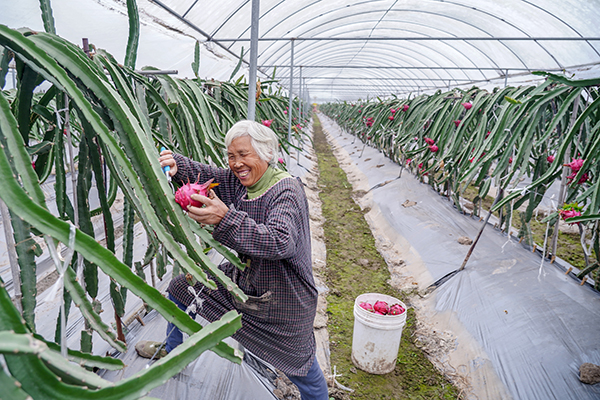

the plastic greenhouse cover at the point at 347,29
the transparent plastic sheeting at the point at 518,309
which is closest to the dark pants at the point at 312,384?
the transparent plastic sheeting at the point at 518,309

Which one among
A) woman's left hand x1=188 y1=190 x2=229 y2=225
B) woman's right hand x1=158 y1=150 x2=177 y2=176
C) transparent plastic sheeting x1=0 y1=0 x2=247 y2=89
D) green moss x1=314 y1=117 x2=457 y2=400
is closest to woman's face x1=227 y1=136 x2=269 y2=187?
woman's right hand x1=158 y1=150 x2=177 y2=176

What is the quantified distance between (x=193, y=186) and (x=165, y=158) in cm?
37

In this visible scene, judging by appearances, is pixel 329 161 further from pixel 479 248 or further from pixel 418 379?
pixel 418 379

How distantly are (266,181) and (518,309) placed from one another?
1820 millimetres

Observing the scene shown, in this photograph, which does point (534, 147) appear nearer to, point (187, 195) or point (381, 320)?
point (381, 320)

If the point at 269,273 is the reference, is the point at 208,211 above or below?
above

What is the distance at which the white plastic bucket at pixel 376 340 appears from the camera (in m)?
2.05

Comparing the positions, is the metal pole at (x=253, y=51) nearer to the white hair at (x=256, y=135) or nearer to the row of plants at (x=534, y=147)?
the white hair at (x=256, y=135)

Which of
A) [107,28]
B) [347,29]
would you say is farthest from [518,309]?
[347,29]

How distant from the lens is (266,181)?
134cm

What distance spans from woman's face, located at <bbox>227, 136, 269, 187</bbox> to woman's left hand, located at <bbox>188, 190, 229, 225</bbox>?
0.30 metres

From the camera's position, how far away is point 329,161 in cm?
922

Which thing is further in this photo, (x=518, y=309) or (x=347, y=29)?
(x=347, y=29)

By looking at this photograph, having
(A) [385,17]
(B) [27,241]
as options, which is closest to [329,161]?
(A) [385,17]
